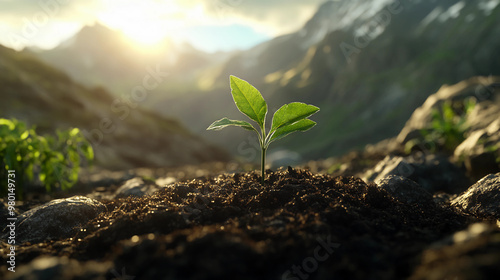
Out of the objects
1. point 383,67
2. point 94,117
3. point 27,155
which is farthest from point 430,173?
point 383,67

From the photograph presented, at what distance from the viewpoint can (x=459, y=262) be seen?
172 centimetres

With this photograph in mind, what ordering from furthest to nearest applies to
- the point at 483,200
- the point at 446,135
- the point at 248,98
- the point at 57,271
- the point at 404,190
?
the point at 446,135 → the point at 404,190 → the point at 483,200 → the point at 248,98 → the point at 57,271

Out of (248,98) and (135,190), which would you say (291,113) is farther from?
(135,190)

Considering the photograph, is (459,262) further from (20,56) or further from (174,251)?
(20,56)

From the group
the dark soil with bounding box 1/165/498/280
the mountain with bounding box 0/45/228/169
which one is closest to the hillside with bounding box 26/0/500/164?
the mountain with bounding box 0/45/228/169

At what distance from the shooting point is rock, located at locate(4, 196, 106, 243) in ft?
12.0

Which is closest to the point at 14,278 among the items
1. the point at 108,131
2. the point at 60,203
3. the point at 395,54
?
the point at 60,203

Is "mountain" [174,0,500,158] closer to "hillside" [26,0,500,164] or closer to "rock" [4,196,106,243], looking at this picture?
"hillside" [26,0,500,164]

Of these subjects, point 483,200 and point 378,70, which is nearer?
point 483,200

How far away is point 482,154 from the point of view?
7109mm

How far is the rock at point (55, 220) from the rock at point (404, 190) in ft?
13.5

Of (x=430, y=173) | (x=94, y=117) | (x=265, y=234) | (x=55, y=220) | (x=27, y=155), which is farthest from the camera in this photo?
(x=94, y=117)

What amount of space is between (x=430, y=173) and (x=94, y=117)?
89.2 feet

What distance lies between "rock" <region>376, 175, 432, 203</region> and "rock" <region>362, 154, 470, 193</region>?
5.02 feet
